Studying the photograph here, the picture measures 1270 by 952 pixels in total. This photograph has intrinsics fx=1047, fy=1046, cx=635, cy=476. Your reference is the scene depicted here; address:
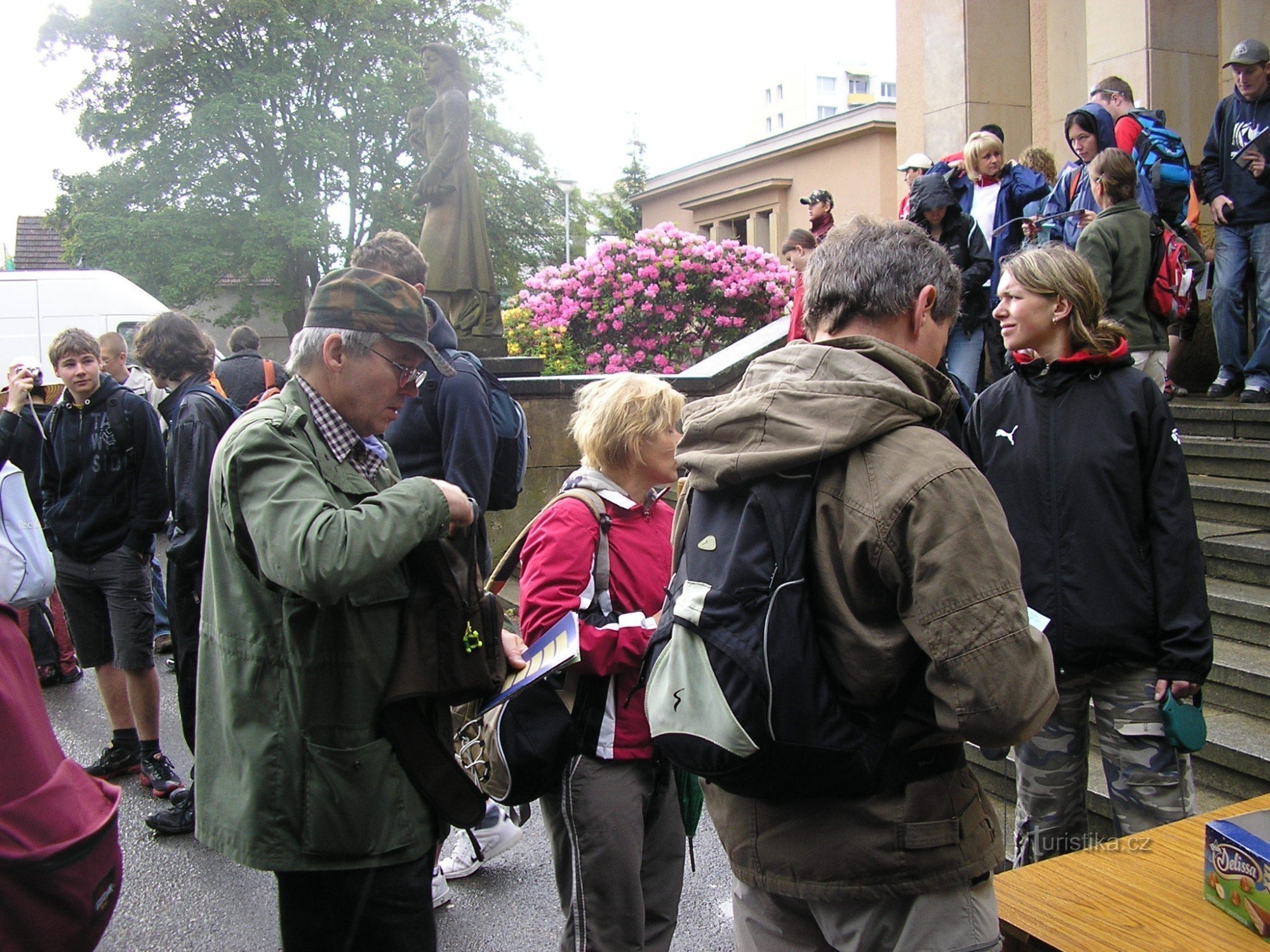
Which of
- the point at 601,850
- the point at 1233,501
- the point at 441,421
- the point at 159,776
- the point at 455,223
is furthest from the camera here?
the point at 455,223

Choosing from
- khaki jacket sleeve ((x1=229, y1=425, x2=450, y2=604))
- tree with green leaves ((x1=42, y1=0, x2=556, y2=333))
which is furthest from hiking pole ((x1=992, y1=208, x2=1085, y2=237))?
tree with green leaves ((x1=42, y1=0, x2=556, y2=333))

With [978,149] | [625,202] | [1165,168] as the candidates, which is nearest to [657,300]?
[978,149]

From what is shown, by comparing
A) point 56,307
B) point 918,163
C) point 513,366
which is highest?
point 918,163

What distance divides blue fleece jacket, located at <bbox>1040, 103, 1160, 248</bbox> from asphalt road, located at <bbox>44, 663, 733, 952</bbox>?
14.4 ft

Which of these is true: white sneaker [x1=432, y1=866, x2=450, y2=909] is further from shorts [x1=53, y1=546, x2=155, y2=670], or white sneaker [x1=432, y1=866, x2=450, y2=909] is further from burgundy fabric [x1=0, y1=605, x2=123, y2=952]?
burgundy fabric [x1=0, y1=605, x2=123, y2=952]

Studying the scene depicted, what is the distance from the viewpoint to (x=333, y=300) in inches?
88.0

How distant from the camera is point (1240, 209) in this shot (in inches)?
265

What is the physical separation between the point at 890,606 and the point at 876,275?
58cm

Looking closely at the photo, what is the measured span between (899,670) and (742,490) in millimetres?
389

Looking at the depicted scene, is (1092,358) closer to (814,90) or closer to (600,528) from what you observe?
(600,528)

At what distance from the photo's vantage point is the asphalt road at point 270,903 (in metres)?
3.62

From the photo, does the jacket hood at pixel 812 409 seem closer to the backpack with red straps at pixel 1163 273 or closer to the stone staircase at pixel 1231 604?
the stone staircase at pixel 1231 604

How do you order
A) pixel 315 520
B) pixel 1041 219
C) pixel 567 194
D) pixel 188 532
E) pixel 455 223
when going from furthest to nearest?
pixel 567 194 → pixel 455 223 → pixel 1041 219 → pixel 188 532 → pixel 315 520

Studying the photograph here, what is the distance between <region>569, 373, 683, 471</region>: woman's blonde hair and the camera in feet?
9.25
